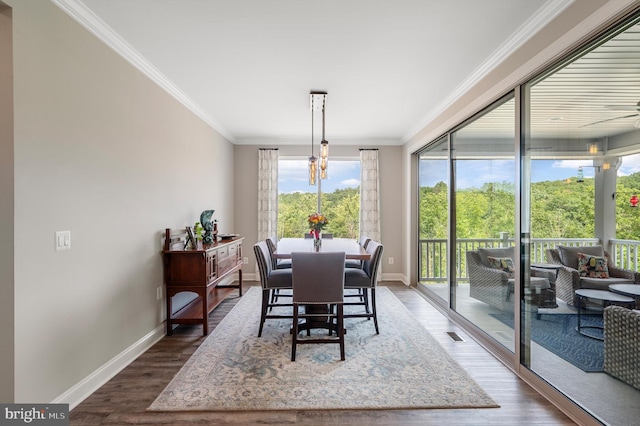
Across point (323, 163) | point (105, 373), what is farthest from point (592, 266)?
point (105, 373)

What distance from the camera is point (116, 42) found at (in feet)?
7.72

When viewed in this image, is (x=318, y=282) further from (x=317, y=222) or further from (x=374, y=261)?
(x=317, y=222)

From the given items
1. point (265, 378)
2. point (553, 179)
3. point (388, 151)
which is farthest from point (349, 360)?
point (388, 151)

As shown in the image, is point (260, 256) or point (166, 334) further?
point (166, 334)

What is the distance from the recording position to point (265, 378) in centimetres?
229

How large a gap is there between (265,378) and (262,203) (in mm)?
3675

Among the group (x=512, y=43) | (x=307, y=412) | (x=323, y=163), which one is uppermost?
(x=512, y=43)

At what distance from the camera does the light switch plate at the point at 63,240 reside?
187 centimetres

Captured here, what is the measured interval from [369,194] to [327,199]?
31.8 inches

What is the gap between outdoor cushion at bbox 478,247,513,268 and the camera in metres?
2.57

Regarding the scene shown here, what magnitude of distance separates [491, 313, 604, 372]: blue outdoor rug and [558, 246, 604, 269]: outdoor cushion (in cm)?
33

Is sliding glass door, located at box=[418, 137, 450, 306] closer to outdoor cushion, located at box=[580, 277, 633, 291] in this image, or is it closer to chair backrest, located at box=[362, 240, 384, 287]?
chair backrest, located at box=[362, 240, 384, 287]

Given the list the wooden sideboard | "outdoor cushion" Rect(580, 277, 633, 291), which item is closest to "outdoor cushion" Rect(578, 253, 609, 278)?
"outdoor cushion" Rect(580, 277, 633, 291)
